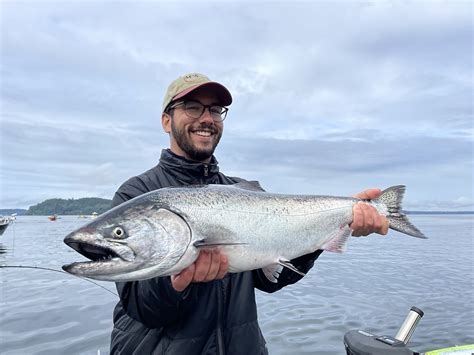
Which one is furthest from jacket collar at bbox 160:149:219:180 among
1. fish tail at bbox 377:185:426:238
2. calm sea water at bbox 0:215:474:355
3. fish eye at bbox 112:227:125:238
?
calm sea water at bbox 0:215:474:355

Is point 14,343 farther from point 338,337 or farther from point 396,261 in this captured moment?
point 396,261

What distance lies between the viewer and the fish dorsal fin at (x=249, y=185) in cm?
407

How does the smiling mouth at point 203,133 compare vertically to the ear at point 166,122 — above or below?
below

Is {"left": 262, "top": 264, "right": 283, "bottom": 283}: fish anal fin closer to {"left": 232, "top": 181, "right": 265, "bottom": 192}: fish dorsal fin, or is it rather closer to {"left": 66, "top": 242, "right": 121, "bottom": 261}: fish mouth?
{"left": 232, "top": 181, "right": 265, "bottom": 192}: fish dorsal fin

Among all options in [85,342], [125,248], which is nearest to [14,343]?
[85,342]

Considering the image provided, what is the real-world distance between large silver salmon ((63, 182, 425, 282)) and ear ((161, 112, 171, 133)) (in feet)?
3.81

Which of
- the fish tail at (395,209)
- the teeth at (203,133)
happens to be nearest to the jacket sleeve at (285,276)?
the fish tail at (395,209)

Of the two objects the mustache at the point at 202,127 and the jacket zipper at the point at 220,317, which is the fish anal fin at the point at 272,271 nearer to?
the jacket zipper at the point at 220,317

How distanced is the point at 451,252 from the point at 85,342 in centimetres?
2741

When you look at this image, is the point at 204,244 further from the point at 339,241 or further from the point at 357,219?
the point at 357,219

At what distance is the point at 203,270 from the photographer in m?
3.24

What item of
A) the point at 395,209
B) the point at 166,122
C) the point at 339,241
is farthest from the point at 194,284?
the point at 395,209

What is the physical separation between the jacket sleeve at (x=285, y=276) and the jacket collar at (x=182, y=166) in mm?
1252

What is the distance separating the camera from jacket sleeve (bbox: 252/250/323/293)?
423 cm
